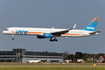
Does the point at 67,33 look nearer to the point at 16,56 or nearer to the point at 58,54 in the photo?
the point at 16,56

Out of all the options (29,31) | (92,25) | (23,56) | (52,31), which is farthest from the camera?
(23,56)

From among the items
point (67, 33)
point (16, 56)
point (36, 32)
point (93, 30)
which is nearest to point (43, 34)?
point (36, 32)

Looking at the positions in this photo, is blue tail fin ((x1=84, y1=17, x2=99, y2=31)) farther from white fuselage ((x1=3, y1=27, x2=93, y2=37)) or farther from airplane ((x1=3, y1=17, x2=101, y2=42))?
white fuselage ((x1=3, y1=27, x2=93, y2=37))

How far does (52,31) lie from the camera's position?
73750 millimetres

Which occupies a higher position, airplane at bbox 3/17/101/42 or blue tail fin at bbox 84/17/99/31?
blue tail fin at bbox 84/17/99/31

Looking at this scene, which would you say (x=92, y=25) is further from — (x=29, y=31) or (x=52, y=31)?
(x=29, y=31)

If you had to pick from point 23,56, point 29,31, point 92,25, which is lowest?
point 23,56

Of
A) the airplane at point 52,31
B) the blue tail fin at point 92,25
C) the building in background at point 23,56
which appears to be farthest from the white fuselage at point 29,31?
the building in background at point 23,56

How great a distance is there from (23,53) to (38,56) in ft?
33.8

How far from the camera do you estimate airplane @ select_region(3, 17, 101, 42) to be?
6902 cm

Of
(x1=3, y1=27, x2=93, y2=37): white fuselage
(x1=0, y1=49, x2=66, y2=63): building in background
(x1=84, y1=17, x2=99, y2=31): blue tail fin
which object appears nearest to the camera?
(x1=3, y1=27, x2=93, y2=37): white fuselage

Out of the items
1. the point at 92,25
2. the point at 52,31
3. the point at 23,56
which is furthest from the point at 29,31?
the point at 23,56

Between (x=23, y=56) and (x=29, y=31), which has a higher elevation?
(x=29, y=31)

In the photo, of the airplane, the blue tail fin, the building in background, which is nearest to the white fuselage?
the airplane
